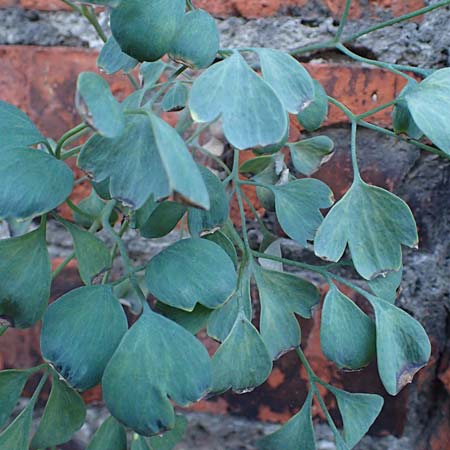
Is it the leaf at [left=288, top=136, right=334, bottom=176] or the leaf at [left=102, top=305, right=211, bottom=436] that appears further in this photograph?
the leaf at [left=288, top=136, right=334, bottom=176]

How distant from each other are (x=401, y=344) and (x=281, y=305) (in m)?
0.06

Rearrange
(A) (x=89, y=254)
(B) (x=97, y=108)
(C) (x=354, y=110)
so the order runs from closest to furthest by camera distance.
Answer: (B) (x=97, y=108) → (A) (x=89, y=254) → (C) (x=354, y=110)

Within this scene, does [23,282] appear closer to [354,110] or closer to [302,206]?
[302,206]

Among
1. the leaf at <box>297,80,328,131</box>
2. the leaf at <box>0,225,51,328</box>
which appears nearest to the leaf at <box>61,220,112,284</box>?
the leaf at <box>0,225,51,328</box>

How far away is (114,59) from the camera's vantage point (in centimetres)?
30

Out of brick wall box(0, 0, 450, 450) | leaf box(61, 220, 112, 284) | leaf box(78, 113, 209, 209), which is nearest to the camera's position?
leaf box(78, 113, 209, 209)

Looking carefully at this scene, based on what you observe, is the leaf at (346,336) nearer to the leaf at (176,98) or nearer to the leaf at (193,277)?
the leaf at (193,277)

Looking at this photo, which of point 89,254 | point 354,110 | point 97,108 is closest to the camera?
point 97,108

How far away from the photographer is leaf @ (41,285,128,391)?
0.24 meters

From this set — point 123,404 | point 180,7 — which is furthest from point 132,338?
point 180,7

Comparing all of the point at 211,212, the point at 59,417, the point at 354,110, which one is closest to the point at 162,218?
the point at 211,212

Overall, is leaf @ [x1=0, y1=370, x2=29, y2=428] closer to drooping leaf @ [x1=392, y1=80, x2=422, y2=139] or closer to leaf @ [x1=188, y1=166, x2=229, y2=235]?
leaf @ [x1=188, y1=166, x2=229, y2=235]

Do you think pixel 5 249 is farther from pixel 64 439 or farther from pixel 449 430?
pixel 449 430

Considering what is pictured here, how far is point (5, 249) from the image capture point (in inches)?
10.6
